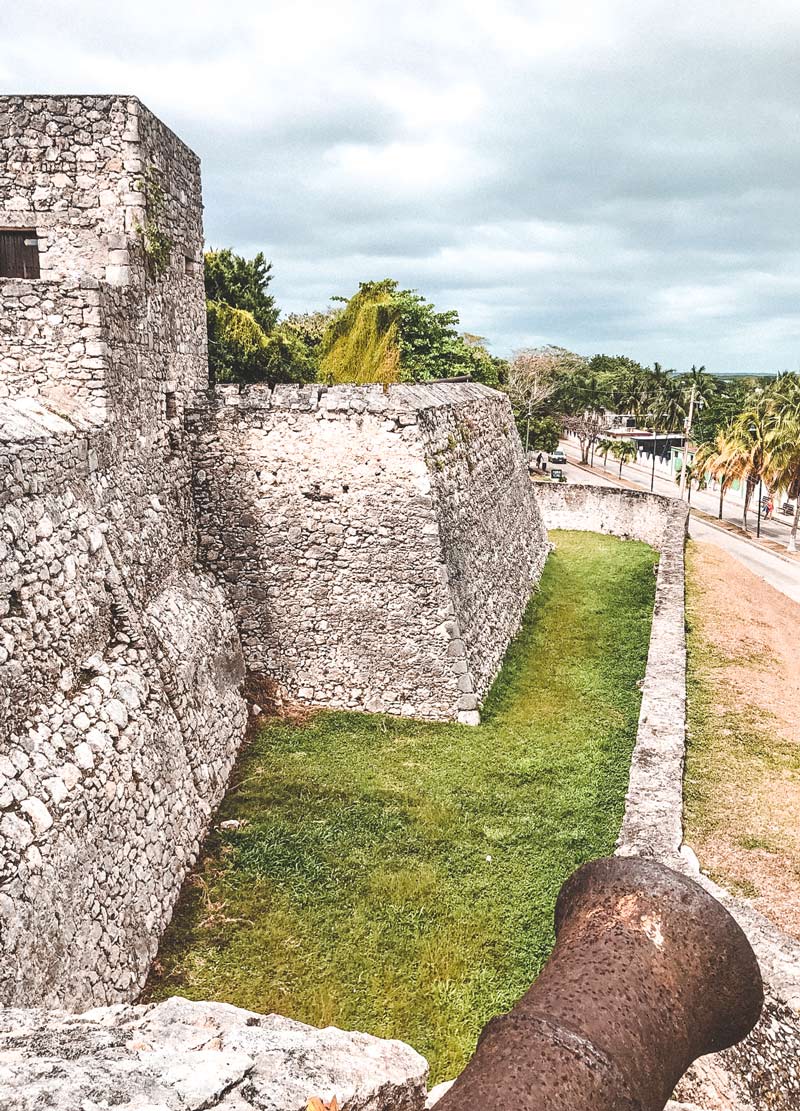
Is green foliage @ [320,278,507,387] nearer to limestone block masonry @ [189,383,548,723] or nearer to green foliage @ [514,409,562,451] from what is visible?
limestone block masonry @ [189,383,548,723]

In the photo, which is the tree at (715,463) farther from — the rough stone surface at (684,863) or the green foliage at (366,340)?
the green foliage at (366,340)

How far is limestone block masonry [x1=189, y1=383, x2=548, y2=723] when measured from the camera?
1073 centimetres

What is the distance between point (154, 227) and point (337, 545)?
474 cm

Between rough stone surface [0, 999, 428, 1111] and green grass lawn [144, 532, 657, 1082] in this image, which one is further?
green grass lawn [144, 532, 657, 1082]

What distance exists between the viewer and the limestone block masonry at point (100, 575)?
5.70 meters

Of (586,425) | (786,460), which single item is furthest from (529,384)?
(786,460)

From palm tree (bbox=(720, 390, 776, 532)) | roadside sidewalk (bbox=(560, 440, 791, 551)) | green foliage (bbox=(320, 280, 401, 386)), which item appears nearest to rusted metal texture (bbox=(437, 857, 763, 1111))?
green foliage (bbox=(320, 280, 401, 386))

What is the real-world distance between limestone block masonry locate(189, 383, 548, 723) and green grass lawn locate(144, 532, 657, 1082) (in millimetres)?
690

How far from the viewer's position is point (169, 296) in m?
9.62

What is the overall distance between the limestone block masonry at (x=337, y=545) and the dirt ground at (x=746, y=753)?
343 centimetres

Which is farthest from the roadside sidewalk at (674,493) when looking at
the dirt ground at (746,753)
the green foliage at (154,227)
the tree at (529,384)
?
the green foliage at (154,227)

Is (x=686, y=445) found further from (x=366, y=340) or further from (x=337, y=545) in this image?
(x=337, y=545)

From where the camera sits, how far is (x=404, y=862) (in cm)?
788

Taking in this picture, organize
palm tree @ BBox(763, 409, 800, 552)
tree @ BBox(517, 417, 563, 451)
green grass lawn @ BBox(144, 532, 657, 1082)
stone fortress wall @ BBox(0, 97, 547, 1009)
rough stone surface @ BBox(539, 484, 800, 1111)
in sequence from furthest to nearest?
1. tree @ BBox(517, 417, 563, 451)
2. palm tree @ BBox(763, 409, 800, 552)
3. green grass lawn @ BBox(144, 532, 657, 1082)
4. stone fortress wall @ BBox(0, 97, 547, 1009)
5. rough stone surface @ BBox(539, 484, 800, 1111)
